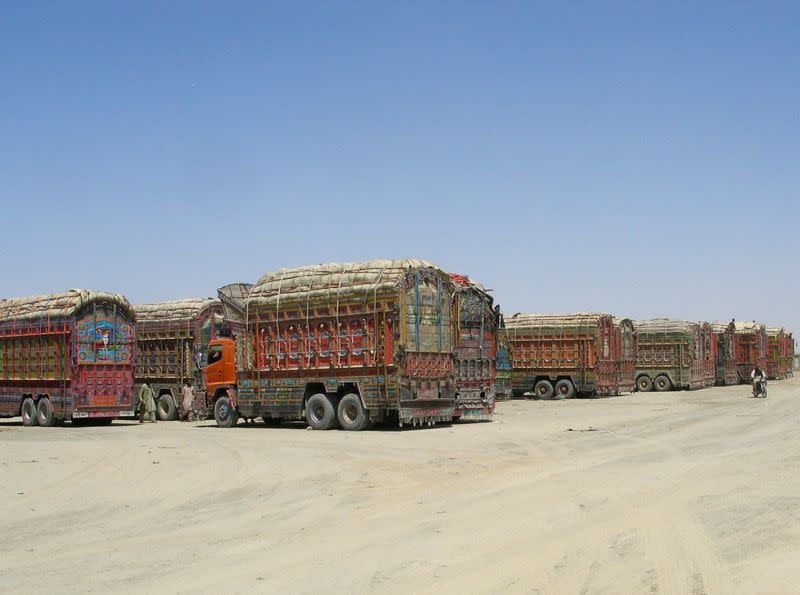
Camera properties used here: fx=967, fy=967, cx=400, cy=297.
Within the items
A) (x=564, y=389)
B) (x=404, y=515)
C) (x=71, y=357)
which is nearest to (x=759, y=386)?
(x=564, y=389)

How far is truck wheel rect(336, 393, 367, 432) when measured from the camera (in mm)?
25703

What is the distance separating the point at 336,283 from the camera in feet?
86.0

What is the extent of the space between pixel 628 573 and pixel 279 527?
4.30 meters

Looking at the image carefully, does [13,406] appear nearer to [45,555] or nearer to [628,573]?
[45,555]

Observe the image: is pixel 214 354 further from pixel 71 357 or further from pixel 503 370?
pixel 503 370

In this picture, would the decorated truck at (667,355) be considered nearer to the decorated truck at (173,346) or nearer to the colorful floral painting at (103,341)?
the decorated truck at (173,346)

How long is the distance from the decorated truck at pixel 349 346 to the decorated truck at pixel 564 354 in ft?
61.5

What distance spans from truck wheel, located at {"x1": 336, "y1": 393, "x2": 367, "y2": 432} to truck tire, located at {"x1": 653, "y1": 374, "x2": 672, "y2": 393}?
107ft

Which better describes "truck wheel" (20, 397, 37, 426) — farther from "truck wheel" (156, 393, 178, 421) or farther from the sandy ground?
the sandy ground

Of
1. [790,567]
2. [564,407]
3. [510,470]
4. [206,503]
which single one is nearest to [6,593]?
[206,503]

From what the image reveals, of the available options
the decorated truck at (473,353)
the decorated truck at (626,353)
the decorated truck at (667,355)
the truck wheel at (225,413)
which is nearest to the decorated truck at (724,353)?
the decorated truck at (667,355)

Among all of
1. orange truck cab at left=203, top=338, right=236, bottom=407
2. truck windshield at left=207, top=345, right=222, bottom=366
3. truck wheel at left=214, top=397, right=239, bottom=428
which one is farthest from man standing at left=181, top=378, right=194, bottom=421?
truck wheel at left=214, top=397, right=239, bottom=428

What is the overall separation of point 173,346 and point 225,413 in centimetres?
666

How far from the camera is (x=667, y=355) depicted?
54.3 m
